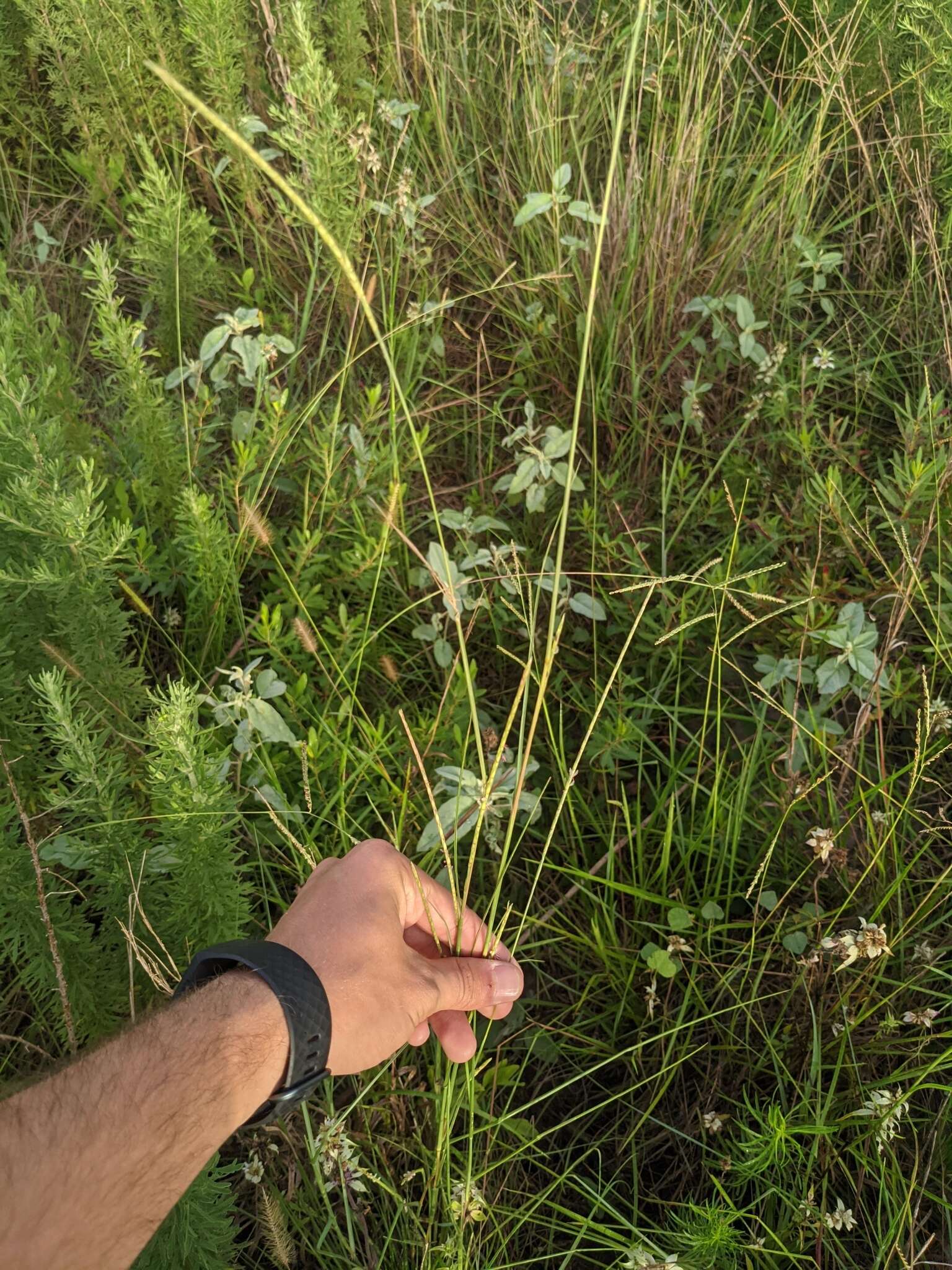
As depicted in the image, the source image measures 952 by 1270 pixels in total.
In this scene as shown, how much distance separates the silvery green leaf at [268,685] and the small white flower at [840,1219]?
1162 millimetres

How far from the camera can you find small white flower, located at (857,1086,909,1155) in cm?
133

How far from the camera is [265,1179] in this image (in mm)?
1456

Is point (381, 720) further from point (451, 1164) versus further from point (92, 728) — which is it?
point (451, 1164)

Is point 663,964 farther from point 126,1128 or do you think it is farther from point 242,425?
point 242,425

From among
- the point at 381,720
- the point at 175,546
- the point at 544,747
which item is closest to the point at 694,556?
the point at 544,747

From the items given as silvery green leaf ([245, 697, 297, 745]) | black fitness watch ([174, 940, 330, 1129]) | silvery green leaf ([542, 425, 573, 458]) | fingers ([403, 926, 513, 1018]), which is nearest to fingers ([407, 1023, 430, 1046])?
fingers ([403, 926, 513, 1018])

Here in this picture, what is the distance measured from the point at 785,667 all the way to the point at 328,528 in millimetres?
A: 1049

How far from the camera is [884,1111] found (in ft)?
4.40

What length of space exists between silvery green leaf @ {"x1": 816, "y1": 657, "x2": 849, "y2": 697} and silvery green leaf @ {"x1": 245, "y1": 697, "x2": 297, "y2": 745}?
974mm

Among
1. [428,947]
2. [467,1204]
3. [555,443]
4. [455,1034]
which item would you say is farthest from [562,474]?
[467,1204]

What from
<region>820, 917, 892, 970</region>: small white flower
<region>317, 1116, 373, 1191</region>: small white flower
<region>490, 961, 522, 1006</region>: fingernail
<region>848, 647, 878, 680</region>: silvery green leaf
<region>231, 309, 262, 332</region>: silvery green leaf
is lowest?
<region>317, 1116, 373, 1191</region>: small white flower

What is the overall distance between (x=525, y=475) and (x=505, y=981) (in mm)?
1074

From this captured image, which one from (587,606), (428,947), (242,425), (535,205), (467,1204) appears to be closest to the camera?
(467,1204)

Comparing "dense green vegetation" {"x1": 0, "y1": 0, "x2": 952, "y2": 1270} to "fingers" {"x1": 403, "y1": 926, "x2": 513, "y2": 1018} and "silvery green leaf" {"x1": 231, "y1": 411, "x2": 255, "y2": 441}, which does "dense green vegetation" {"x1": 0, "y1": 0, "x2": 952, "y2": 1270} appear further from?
"fingers" {"x1": 403, "y1": 926, "x2": 513, "y2": 1018}
